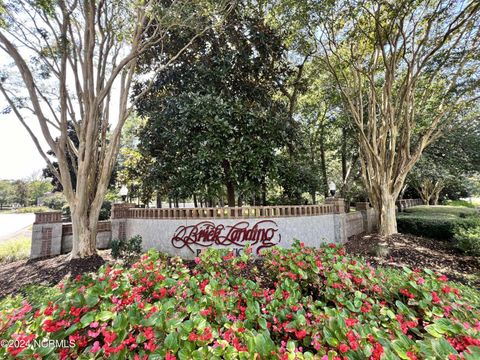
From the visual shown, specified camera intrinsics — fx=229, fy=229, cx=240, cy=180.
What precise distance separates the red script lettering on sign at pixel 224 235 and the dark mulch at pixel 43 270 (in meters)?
2.23

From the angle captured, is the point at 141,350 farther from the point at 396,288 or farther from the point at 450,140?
the point at 450,140

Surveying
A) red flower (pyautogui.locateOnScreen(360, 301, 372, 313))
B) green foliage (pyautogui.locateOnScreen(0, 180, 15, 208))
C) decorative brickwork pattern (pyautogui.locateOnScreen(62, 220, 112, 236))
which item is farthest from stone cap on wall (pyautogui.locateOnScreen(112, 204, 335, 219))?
green foliage (pyautogui.locateOnScreen(0, 180, 15, 208))

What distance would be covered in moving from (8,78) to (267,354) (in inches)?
387

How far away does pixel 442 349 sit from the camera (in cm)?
136

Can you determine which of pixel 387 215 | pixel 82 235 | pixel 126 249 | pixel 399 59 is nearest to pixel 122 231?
pixel 82 235

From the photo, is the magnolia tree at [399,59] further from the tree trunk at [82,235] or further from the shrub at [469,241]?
the tree trunk at [82,235]

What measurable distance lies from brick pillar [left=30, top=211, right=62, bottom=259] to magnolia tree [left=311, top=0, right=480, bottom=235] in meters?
10.8

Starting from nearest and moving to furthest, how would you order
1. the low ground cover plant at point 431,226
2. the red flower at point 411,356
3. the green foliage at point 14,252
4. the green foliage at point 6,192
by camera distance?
the red flower at point 411,356 → the green foliage at point 14,252 → the low ground cover plant at point 431,226 → the green foliage at point 6,192

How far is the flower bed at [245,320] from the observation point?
1495 millimetres

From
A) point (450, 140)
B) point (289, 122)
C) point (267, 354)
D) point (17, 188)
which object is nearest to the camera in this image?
→ point (267, 354)

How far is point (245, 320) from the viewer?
2066mm

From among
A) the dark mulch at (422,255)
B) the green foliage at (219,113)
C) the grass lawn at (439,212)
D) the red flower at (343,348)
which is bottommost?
the dark mulch at (422,255)

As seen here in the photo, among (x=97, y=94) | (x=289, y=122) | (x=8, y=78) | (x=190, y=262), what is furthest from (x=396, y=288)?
(x=8, y=78)

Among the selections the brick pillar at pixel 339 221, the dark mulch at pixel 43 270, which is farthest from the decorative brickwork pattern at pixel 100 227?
the brick pillar at pixel 339 221
